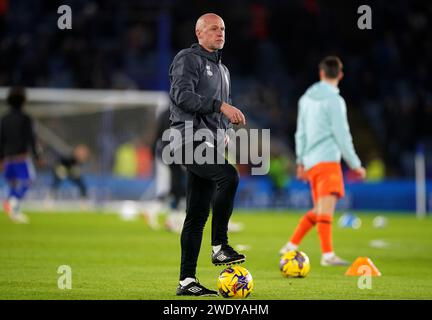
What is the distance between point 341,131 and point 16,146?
33.4 feet

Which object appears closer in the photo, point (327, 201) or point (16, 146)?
point (327, 201)

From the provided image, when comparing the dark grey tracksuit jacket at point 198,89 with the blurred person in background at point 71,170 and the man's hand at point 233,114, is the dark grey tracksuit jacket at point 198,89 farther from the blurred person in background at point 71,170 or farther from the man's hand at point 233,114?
the blurred person in background at point 71,170

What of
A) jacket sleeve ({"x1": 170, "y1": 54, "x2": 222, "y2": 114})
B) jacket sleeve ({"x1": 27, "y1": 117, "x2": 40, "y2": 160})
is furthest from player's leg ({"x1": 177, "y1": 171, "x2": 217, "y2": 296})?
jacket sleeve ({"x1": 27, "y1": 117, "x2": 40, "y2": 160})

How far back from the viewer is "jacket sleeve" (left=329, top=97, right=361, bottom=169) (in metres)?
12.2

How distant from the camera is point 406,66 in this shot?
3278 cm

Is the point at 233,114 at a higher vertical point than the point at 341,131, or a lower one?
lower

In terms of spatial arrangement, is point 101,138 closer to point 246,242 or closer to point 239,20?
point 239,20

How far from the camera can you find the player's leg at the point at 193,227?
8.72 m

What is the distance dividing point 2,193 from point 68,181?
240 centimetres

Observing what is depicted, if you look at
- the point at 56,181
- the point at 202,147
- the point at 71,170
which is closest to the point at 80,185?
the point at 71,170

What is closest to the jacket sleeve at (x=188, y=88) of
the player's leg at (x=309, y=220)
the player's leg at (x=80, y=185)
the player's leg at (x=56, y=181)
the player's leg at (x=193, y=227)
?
the player's leg at (x=193, y=227)

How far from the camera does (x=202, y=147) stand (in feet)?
28.4

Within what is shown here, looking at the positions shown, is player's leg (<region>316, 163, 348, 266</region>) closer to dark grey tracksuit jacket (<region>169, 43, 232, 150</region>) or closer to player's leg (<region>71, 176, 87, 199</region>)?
dark grey tracksuit jacket (<region>169, 43, 232, 150</region>)

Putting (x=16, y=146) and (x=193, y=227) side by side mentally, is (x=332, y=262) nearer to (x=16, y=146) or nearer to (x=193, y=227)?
(x=193, y=227)
